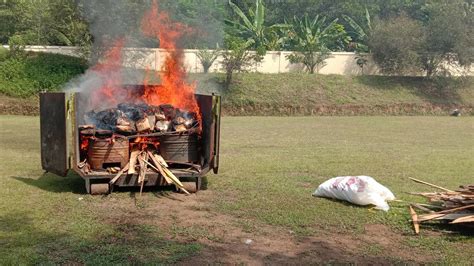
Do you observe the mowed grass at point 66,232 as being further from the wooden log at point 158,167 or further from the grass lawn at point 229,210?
the wooden log at point 158,167

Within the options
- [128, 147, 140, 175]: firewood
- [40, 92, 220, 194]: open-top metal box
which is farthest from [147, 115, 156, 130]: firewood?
[40, 92, 220, 194]: open-top metal box

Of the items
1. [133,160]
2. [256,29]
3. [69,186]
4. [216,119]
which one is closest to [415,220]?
[216,119]

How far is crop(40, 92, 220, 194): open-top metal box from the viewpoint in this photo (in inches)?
321

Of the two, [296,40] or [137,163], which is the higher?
[296,40]

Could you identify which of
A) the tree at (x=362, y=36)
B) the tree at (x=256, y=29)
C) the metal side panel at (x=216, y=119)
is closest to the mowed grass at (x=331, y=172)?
the metal side panel at (x=216, y=119)

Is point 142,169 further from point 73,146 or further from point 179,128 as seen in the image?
point 73,146

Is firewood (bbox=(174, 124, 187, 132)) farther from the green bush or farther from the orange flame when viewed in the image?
the green bush

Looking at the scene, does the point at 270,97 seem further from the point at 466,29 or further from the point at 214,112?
the point at 214,112

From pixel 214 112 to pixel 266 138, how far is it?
29.8 feet

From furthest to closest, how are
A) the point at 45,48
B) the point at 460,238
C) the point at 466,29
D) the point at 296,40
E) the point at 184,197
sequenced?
the point at 296,40 → the point at 466,29 → the point at 45,48 → the point at 184,197 → the point at 460,238

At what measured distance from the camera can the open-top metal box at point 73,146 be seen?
26.8 feet

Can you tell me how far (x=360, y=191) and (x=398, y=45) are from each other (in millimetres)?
32565

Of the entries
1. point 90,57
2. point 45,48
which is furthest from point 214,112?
point 45,48

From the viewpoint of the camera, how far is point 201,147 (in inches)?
365
